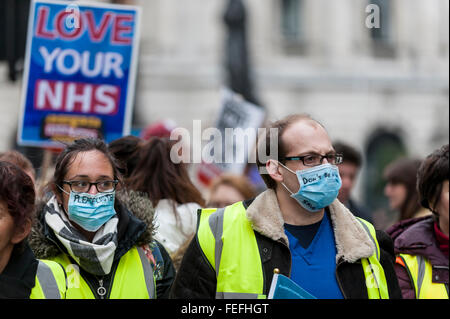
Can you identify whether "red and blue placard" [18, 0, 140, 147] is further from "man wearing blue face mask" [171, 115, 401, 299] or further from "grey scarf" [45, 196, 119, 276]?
"man wearing blue face mask" [171, 115, 401, 299]

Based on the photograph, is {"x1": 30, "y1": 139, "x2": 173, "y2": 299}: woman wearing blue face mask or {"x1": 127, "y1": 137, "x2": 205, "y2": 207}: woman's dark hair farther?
{"x1": 127, "y1": 137, "x2": 205, "y2": 207}: woman's dark hair

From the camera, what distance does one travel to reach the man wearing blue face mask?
3.48 metres

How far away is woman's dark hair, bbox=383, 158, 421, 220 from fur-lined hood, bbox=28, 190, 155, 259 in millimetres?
2230

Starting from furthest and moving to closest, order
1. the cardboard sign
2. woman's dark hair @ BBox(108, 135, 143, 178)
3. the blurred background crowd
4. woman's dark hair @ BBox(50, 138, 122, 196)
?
the blurred background crowd < the cardboard sign < woman's dark hair @ BBox(108, 135, 143, 178) < woman's dark hair @ BBox(50, 138, 122, 196)

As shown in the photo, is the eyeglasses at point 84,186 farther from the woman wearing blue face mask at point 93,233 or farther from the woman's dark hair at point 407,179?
the woman's dark hair at point 407,179

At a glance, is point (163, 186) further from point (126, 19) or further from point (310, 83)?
point (310, 83)

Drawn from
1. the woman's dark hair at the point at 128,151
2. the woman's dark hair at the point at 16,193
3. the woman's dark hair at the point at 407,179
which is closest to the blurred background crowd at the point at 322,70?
the woman's dark hair at the point at 407,179

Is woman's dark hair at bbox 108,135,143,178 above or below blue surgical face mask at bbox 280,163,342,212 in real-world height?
above

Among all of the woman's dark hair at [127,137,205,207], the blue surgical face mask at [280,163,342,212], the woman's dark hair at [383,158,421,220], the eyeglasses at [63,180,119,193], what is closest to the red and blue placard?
the woman's dark hair at [127,137,205,207]

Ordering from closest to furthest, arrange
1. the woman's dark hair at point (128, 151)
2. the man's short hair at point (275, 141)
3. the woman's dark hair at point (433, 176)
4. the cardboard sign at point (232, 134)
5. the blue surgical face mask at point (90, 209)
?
the man's short hair at point (275, 141), the blue surgical face mask at point (90, 209), the woman's dark hair at point (433, 176), the woman's dark hair at point (128, 151), the cardboard sign at point (232, 134)

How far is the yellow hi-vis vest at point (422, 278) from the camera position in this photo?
12.8 ft

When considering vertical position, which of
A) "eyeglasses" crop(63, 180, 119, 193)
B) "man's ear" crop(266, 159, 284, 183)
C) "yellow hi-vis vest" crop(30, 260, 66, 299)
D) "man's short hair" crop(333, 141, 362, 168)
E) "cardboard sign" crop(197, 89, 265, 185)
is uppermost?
"cardboard sign" crop(197, 89, 265, 185)

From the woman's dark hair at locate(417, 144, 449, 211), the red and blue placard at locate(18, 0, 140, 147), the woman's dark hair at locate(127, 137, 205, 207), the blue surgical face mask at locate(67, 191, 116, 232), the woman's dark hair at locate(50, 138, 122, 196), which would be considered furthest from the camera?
the red and blue placard at locate(18, 0, 140, 147)

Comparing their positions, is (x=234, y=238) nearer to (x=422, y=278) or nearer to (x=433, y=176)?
(x=422, y=278)
